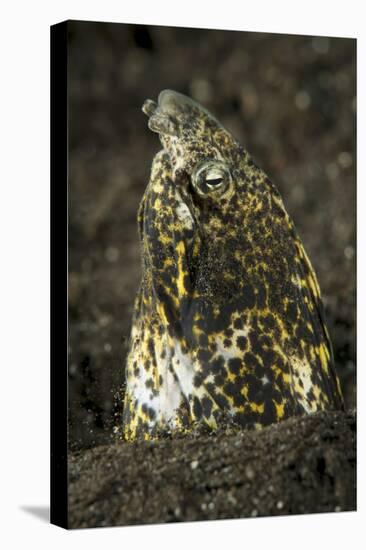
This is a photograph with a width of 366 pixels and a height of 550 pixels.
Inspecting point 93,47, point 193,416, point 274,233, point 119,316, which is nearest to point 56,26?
point 93,47

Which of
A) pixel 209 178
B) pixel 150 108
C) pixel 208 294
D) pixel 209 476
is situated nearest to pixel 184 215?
pixel 209 178

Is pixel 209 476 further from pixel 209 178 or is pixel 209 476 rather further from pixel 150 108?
pixel 150 108

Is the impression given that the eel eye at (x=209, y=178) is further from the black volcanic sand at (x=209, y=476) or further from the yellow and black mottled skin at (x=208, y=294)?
the black volcanic sand at (x=209, y=476)

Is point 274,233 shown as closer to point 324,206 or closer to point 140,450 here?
point 140,450

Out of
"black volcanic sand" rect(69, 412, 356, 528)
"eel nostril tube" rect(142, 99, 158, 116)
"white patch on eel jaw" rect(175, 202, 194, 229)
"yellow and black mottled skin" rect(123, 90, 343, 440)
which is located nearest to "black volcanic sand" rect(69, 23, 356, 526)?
"black volcanic sand" rect(69, 412, 356, 528)

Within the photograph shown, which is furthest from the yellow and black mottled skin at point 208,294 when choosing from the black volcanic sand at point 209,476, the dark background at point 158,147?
the dark background at point 158,147

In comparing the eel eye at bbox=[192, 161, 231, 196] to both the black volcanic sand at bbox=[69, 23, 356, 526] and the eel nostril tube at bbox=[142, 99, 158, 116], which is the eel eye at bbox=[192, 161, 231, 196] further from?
the black volcanic sand at bbox=[69, 23, 356, 526]

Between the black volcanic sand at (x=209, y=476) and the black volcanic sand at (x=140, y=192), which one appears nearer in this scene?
the black volcanic sand at (x=209, y=476)
